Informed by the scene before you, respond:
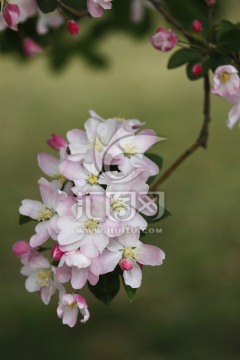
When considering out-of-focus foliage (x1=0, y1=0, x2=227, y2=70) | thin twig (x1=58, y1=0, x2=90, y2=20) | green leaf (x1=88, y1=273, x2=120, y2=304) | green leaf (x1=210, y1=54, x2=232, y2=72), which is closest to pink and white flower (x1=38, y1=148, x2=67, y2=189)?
green leaf (x1=88, y1=273, x2=120, y2=304)

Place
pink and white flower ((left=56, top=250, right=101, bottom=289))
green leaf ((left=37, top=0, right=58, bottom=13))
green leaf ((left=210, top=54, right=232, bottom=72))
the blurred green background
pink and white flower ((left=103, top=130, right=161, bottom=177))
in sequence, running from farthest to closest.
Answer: the blurred green background
green leaf ((left=210, top=54, right=232, bottom=72))
green leaf ((left=37, top=0, right=58, bottom=13))
pink and white flower ((left=103, top=130, right=161, bottom=177))
pink and white flower ((left=56, top=250, right=101, bottom=289))

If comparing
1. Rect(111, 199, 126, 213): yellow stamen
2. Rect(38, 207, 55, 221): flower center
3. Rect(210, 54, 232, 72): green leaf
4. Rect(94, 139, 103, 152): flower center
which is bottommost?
Rect(111, 199, 126, 213): yellow stamen

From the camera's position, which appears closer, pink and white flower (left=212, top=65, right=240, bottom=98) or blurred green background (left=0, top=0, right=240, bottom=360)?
pink and white flower (left=212, top=65, right=240, bottom=98)

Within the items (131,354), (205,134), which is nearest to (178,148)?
(131,354)

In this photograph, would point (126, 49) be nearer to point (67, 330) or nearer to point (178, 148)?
point (178, 148)

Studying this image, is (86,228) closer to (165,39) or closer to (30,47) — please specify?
(165,39)

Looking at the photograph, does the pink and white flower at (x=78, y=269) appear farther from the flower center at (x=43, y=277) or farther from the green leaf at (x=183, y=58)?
the green leaf at (x=183, y=58)

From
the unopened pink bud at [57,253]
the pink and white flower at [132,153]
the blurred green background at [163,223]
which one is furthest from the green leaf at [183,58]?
the blurred green background at [163,223]

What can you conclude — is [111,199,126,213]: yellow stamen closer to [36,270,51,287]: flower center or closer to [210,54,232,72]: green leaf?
[36,270,51,287]: flower center
